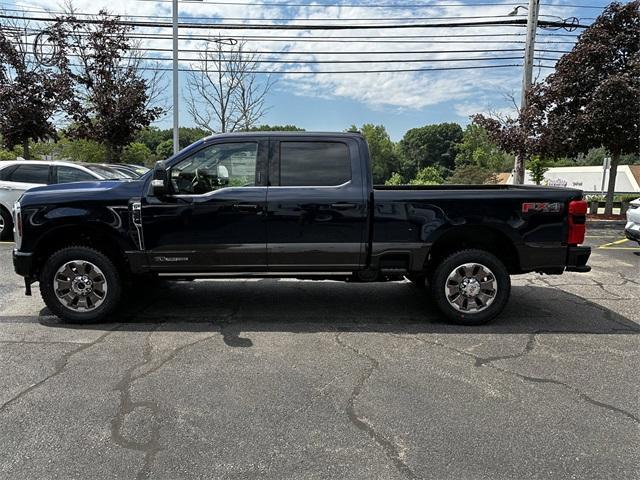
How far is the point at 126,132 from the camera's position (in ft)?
58.0

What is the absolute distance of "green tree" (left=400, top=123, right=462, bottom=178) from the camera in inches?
3802

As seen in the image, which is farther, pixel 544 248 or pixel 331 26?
pixel 331 26

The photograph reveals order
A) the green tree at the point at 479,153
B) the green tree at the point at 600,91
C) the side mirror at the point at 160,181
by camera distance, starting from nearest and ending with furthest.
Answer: the side mirror at the point at 160,181 < the green tree at the point at 600,91 < the green tree at the point at 479,153

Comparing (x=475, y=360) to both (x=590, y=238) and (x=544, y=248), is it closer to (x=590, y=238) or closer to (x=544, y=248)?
(x=544, y=248)

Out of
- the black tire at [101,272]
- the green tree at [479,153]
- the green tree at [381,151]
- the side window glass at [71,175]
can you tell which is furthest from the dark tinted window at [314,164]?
the green tree at [381,151]

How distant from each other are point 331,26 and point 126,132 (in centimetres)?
824

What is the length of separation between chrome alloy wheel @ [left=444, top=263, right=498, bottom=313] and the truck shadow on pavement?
0.81ft

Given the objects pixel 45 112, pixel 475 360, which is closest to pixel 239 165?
pixel 475 360

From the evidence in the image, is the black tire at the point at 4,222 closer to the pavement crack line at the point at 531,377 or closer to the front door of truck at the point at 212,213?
the front door of truck at the point at 212,213

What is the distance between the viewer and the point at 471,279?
508 centimetres

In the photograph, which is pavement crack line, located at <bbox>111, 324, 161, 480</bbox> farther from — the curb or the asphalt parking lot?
the curb

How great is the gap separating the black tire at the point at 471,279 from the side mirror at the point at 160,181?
2.85 m

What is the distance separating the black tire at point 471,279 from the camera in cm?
503

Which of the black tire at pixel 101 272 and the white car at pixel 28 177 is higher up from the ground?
the white car at pixel 28 177
